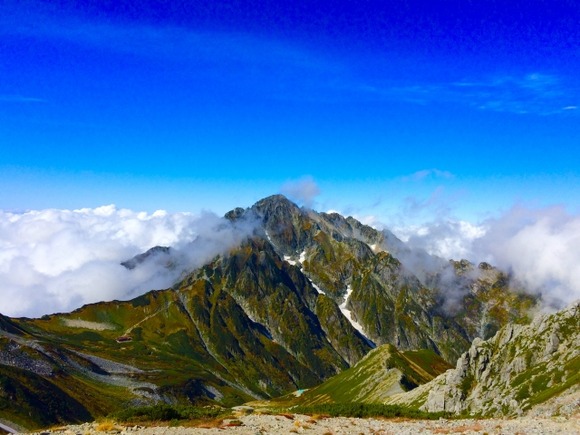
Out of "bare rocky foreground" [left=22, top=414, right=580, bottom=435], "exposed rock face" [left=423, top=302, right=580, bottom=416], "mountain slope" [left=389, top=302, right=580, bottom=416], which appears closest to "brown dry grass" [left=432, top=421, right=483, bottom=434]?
"bare rocky foreground" [left=22, top=414, right=580, bottom=435]

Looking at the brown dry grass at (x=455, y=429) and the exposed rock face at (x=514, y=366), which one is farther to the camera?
the exposed rock face at (x=514, y=366)

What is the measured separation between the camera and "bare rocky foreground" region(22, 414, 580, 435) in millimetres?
34406

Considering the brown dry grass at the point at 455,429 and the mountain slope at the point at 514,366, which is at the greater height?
the brown dry grass at the point at 455,429

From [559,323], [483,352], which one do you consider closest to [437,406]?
[483,352]

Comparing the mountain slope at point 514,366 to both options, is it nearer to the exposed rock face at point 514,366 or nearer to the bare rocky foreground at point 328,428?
the exposed rock face at point 514,366

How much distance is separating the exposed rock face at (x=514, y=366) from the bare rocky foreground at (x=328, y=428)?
2690 inches

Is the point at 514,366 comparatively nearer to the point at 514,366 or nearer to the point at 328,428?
the point at 514,366

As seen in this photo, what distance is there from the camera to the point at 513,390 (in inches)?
4451

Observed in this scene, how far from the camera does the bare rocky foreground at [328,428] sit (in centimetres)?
3441

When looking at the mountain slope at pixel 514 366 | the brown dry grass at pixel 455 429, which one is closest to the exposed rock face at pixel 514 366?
the mountain slope at pixel 514 366

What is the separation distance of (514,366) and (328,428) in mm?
112000

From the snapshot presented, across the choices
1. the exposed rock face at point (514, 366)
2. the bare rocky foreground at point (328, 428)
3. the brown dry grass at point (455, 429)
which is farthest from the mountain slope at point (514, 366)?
the brown dry grass at point (455, 429)

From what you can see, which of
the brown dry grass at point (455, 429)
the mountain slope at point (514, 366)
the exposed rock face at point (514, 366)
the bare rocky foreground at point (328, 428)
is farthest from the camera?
the exposed rock face at point (514, 366)

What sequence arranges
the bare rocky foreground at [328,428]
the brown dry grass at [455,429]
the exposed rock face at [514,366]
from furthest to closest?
the exposed rock face at [514,366], the brown dry grass at [455,429], the bare rocky foreground at [328,428]
